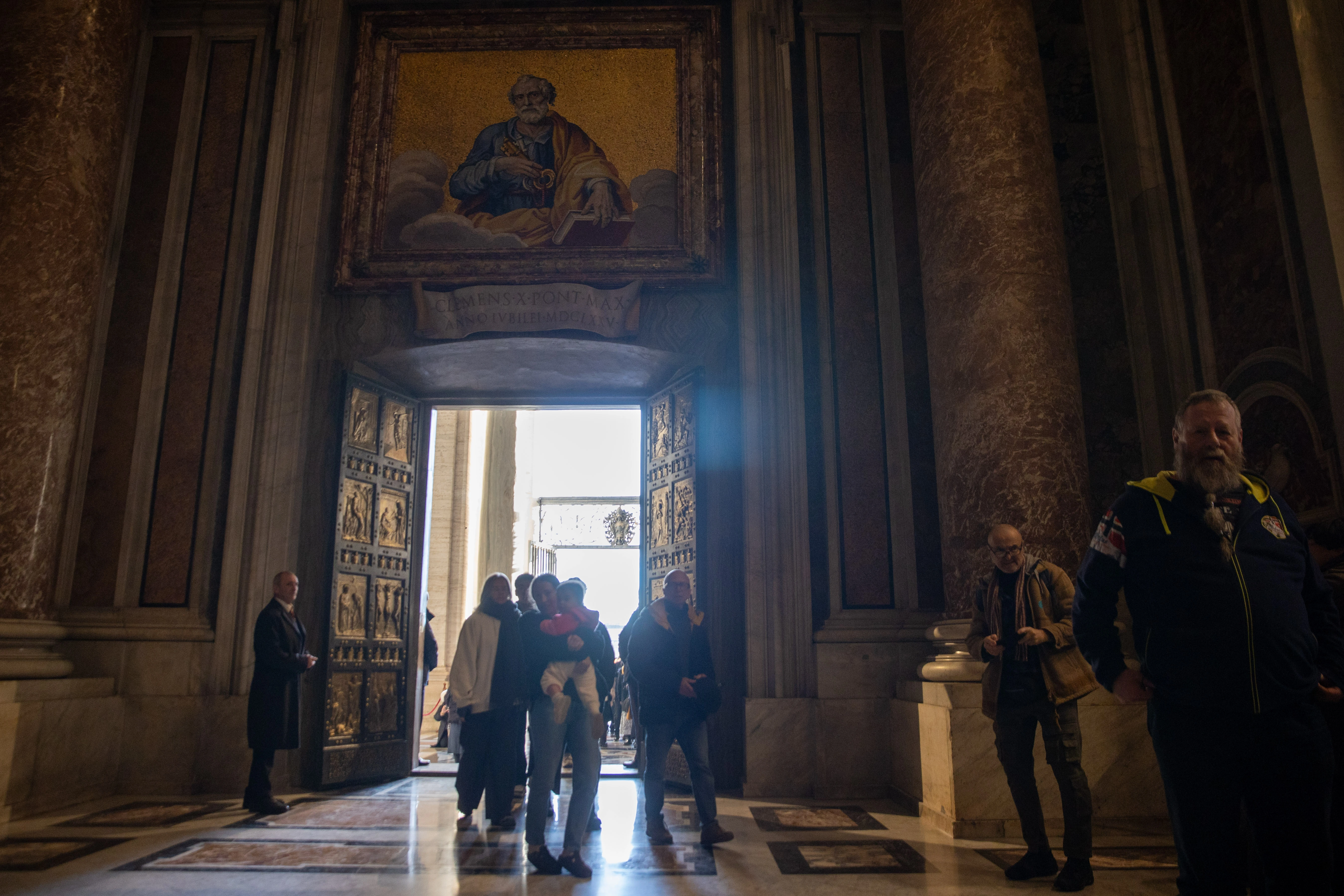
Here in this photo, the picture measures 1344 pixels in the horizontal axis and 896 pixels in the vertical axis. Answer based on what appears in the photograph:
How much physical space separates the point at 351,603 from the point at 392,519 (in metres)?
0.88

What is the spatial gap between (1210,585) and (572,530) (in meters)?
20.1

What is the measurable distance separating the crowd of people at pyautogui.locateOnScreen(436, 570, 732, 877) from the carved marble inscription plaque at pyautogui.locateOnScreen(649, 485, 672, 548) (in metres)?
2.29

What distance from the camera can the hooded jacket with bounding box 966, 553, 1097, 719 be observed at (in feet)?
13.2

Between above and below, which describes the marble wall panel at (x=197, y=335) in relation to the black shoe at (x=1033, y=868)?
above

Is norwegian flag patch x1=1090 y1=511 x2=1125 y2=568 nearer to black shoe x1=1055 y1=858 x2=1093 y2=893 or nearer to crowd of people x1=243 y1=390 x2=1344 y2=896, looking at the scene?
crowd of people x1=243 y1=390 x2=1344 y2=896

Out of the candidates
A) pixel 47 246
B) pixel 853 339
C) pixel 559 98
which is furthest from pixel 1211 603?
pixel 559 98

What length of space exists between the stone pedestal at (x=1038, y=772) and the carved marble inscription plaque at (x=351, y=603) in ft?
15.6

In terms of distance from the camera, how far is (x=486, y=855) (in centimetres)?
463

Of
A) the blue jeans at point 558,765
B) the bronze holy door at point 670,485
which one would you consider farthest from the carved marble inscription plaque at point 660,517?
the blue jeans at point 558,765

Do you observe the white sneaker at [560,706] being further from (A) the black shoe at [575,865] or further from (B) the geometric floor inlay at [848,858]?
(B) the geometric floor inlay at [848,858]

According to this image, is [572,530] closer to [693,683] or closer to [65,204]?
[65,204]

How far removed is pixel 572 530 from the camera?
72.2 ft

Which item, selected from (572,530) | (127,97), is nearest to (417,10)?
(127,97)

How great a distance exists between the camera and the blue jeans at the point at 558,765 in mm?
4316
